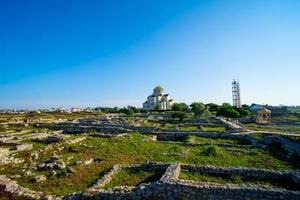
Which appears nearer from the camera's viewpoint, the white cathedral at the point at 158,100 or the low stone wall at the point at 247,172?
the low stone wall at the point at 247,172

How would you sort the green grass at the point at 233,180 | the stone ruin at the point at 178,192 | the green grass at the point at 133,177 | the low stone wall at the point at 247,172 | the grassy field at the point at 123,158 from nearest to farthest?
the stone ruin at the point at 178,192 → the green grass at the point at 233,180 → the low stone wall at the point at 247,172 → the green grass at the point at 133,177 → the grassy field at the point at 123,158

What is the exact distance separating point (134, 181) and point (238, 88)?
93558 mm

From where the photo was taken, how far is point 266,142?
89.6 feet

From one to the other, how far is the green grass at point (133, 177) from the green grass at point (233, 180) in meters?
1.68

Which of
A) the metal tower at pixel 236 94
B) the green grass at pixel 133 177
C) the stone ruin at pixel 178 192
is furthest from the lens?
the metal tower at pixel 236 94

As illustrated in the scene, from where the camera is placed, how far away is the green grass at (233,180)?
13.2 m

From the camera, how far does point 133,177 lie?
15078mm

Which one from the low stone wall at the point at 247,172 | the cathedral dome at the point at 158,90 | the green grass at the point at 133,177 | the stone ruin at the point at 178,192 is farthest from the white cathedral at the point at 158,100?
the stone ruin at the point at 178,192

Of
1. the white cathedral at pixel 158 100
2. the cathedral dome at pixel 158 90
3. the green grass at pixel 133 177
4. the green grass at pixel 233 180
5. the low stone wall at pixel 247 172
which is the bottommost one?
the green grass at pixel 133 177

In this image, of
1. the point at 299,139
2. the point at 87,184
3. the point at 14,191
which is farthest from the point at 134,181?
the point at 299,139

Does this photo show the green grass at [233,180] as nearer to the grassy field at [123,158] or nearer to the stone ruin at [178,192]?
the stone ruin at [178,192]

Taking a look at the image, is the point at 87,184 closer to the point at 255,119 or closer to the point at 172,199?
the point at 172,199

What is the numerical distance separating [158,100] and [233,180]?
328 feet

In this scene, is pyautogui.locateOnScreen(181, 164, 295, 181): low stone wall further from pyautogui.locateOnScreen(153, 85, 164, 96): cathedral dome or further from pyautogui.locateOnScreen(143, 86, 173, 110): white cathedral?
pyautogui.locateOnScreen(153, 85, 164, 96): cathedral dome
